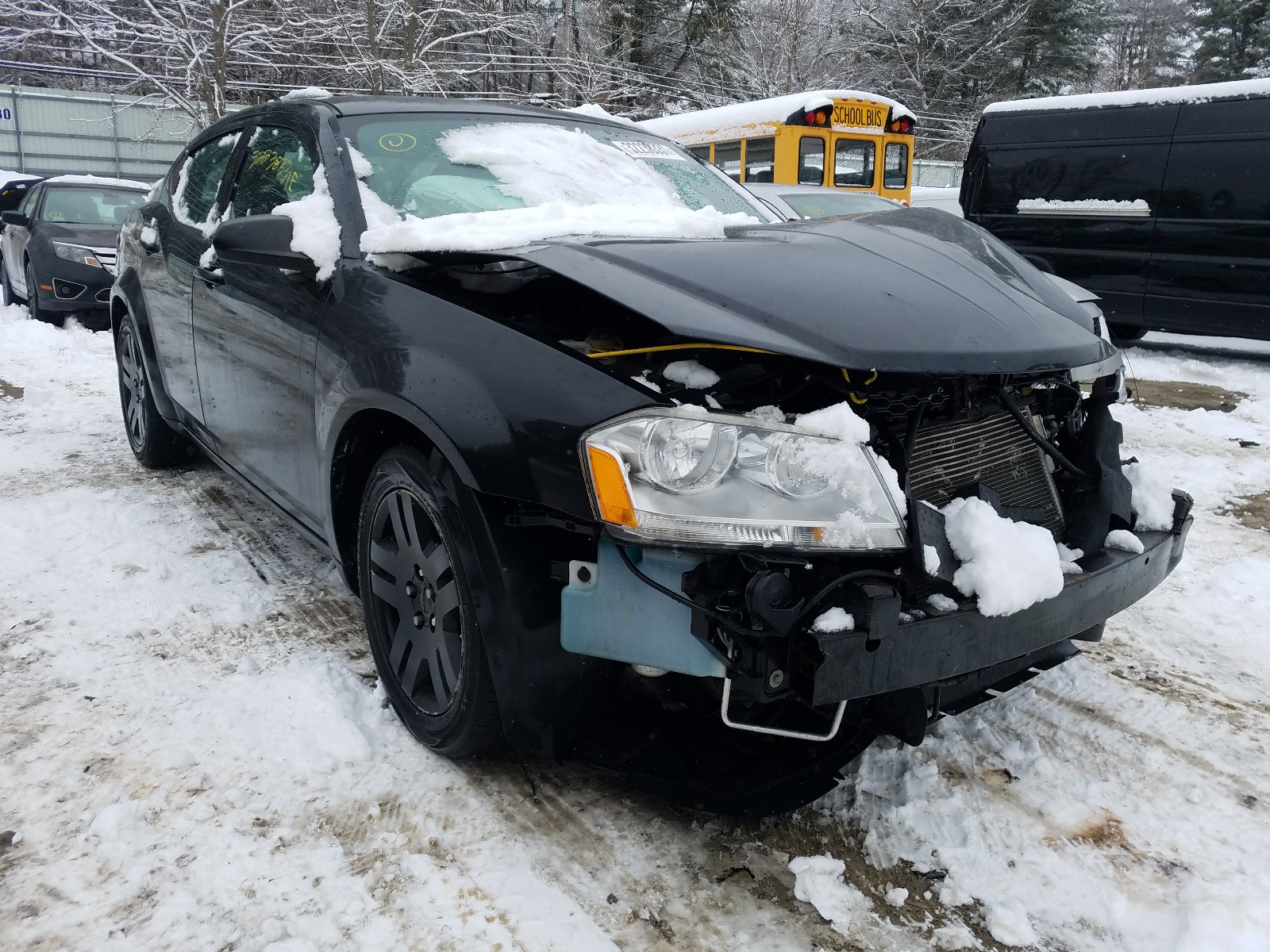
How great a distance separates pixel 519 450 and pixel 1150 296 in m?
8.25

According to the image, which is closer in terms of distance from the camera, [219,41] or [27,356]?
[27,356]

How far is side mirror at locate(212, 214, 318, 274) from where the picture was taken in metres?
2.62

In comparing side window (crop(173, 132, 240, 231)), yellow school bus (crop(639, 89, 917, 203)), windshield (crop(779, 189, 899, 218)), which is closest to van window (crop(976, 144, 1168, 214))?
windshield (crop(779, 189, 899, 218))

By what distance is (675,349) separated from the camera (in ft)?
6.36

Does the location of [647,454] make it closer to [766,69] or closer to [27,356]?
[27,356]

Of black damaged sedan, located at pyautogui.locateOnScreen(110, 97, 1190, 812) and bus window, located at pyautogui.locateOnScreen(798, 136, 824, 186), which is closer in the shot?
black damaged sedan, located at pyautogui.locateOnScreen(110, 97, 1190, 812)

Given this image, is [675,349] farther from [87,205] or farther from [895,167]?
[895,167]

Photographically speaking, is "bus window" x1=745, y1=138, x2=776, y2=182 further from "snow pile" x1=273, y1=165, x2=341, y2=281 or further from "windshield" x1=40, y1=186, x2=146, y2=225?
"snow pile" x1=273, y1=165, x2=341, y2=281

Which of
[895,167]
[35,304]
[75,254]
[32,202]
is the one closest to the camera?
[75,254]

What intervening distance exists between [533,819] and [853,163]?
39.8 feet

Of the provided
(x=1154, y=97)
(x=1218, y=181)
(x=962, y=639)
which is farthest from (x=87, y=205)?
(x=962, y=639)

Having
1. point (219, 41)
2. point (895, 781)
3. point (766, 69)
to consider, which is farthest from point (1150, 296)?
point (766, 69)

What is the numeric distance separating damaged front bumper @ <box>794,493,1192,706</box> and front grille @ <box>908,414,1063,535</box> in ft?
0.69

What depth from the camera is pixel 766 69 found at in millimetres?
32125
